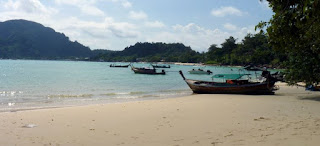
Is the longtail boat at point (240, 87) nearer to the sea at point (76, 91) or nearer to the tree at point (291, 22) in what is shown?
the sea at point (76, 91)

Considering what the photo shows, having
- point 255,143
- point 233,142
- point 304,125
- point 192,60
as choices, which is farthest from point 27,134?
point 192,60

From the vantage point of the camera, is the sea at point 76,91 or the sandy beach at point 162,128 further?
the sea at point 76,91

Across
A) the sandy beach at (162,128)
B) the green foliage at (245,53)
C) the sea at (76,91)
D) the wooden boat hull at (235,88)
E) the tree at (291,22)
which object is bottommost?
the sea at (76,91)

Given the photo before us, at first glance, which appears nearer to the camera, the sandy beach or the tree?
the tree

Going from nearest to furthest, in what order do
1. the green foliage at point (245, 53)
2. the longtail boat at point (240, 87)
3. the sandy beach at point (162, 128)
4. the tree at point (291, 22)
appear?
1. the tree at point (291, 22)
2. the sandy beach at point (162, 128)
3. the longtail boat at point (240, 87)
4. the green foliage at point (245, 53)

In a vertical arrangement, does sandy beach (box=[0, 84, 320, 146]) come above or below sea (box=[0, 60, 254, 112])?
above

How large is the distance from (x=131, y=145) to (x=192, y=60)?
468 ft

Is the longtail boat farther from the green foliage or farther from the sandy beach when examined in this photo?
the green foliage

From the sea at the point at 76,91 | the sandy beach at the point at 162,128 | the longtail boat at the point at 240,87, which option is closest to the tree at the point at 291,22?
the sandy beach at the point at 162,128

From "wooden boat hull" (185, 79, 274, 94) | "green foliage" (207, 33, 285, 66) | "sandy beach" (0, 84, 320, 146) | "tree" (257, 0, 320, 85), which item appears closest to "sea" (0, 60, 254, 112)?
"wooden boat hull" (185, 79, 274, 94)

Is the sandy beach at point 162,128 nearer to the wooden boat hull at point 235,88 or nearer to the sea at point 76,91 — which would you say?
the sea at point 76,91

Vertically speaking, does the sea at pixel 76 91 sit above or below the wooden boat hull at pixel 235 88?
below

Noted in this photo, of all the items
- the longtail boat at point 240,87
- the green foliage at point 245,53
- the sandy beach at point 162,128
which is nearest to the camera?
the sandy beach at point 162,128

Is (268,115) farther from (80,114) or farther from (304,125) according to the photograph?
(80,114)
